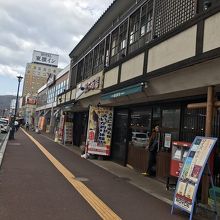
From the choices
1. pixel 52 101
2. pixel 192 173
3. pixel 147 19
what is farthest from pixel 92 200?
pixel 52 101

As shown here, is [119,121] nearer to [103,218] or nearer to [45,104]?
[103,218]

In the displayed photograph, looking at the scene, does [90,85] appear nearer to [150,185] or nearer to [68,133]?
[150,185]

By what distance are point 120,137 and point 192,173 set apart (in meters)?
11.1

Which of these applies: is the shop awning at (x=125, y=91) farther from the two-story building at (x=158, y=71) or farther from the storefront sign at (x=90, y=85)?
the storefront sign at (x=90, y=85)

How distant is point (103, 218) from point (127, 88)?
23.0 feet

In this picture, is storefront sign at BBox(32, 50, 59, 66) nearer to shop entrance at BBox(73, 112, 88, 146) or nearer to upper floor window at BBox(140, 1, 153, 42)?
shop entrance at BBox(73, 112, 88, 146)

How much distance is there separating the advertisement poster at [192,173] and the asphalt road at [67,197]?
0.48 metres

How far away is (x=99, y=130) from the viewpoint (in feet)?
63.3

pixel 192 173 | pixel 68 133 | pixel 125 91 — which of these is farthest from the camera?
pixel 68 133

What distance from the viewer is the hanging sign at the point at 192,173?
302 inches

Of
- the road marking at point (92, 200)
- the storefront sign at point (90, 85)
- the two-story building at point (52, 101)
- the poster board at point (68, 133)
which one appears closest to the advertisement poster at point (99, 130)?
the storefront sign at point (90, 85)

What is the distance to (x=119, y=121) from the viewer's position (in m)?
19.4

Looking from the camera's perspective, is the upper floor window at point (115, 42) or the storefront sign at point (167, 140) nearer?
the storefront sign at point (167, 140)

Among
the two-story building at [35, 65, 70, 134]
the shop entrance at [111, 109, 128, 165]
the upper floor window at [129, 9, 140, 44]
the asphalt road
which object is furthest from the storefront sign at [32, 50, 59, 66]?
the asphalt road
